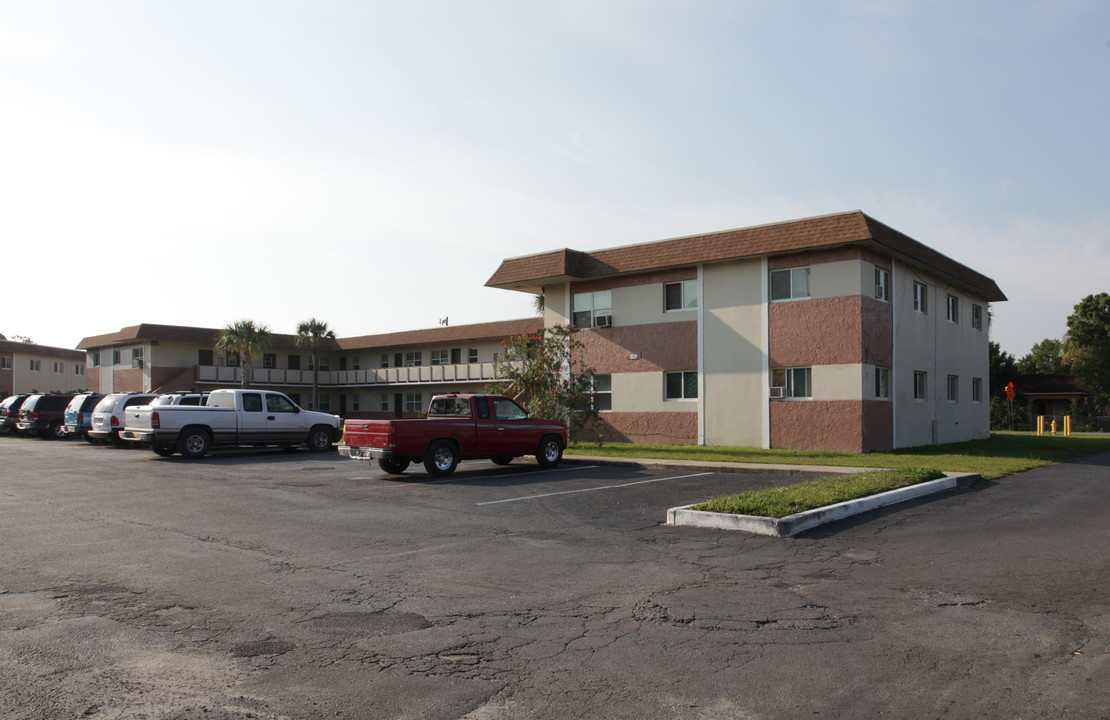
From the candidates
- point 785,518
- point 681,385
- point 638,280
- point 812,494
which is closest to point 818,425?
point 681,385

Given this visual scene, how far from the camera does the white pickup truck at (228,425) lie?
2234cm

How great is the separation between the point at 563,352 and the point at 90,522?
56.6 ft

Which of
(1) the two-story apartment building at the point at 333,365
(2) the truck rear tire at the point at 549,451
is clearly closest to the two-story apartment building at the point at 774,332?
(2) the truck rear tire at the point at 549,451

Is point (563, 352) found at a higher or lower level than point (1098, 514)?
higher

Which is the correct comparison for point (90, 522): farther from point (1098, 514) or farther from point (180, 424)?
point (1098, 514)

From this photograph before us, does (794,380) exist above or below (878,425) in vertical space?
above

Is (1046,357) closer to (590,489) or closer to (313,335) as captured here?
(313,335)

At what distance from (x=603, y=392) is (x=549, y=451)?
916 centimetres

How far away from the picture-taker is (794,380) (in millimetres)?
24484

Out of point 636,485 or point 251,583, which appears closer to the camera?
point 251,583

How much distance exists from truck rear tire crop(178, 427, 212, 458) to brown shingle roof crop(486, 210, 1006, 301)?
11.4 meters

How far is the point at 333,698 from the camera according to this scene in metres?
4.75

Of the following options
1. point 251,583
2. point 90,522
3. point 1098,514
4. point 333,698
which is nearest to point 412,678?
point 333,698

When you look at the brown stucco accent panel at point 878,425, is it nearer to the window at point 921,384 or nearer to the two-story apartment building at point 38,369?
the window at point 921,384
